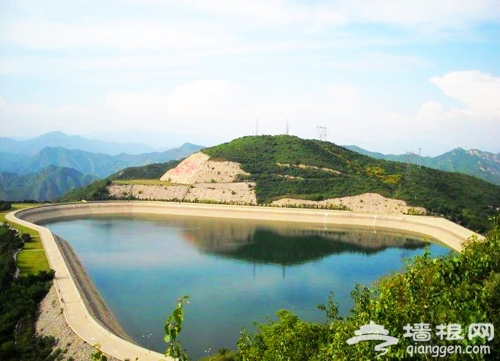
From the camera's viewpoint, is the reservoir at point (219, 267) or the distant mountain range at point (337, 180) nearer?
the reservoir at point (219, 267)

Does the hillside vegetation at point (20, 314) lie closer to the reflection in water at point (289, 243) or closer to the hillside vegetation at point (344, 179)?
the reflection in water at point (289, 243)

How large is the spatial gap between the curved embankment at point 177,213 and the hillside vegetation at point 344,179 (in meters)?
5.82

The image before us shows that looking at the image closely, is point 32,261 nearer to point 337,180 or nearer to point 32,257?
point 32,257

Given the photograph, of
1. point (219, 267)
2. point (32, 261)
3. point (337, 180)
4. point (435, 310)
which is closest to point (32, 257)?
point (32, 261)

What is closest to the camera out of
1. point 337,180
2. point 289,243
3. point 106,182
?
point 289,243

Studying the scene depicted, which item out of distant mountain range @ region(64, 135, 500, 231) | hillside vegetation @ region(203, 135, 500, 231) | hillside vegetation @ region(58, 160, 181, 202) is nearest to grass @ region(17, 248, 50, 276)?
hillside vegetation @ region(58, 160, 181, 202)

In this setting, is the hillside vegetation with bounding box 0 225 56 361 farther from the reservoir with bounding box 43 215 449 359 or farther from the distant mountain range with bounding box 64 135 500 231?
the distant mountain range with bounding box 64 135 500 231

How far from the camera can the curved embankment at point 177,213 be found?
2522cm

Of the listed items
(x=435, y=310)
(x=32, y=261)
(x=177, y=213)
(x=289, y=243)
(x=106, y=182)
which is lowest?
(x=289, y=243)

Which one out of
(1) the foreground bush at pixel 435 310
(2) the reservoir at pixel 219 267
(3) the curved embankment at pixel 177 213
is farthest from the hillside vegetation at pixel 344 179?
(1) the foreground bush at pixel 435 310

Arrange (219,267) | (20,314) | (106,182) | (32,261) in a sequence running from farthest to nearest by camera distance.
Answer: (106,182) < (219,267) < (32,261) < (20,314)

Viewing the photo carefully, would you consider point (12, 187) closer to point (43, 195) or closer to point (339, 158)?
point (43, 195)

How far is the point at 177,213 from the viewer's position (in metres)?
71.2

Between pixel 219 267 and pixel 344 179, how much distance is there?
42.6 m
